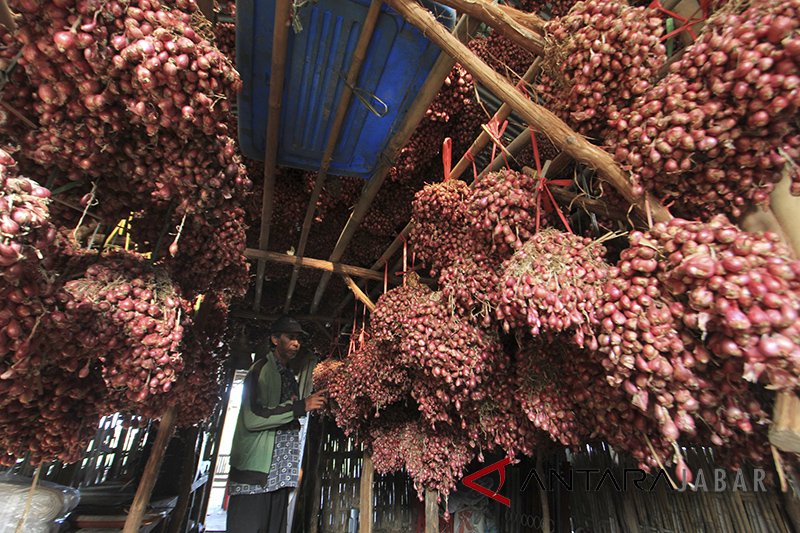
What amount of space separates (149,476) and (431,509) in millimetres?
2798

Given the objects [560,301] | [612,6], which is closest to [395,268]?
[560,301]

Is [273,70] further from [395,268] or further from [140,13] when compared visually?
[395,268]

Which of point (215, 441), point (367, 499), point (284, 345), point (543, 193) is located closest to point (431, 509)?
point (367, 499)

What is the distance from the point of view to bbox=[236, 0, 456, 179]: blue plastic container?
63.7 inches

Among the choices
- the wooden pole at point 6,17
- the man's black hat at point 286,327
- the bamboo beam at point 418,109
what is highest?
the bamboo beam at point 418,109

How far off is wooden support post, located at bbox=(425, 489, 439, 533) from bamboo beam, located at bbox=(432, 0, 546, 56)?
3.96 meters

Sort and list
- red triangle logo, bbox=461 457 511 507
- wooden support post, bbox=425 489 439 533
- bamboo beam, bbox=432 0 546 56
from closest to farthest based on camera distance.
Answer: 1. bamboo beam, bbox=432 0 546 56
2. wooden support post, bbox=425 489 439 533
3. red triangle logo, bbox=461 457 511 507

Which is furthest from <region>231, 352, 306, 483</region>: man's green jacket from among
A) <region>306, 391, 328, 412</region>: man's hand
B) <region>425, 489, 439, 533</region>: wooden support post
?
<region>425, 489, 439, 533</region>: wooden support post

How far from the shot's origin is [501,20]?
1539 mm

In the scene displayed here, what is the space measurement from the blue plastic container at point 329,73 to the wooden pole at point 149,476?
2.55m

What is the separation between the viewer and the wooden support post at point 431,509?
367cm

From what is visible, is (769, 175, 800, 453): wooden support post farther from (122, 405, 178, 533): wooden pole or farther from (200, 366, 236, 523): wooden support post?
(200, 366, 236, 523): wooden support post

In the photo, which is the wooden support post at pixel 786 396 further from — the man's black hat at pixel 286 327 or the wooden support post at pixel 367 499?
the wooden support post at pixel 367 499

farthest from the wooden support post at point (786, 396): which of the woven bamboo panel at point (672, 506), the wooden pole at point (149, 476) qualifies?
the wooden pole at point (149, 476)
